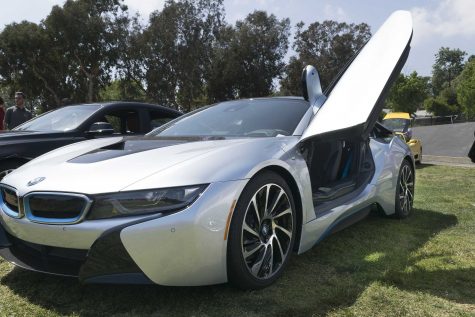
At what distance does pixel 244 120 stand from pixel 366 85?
977mm

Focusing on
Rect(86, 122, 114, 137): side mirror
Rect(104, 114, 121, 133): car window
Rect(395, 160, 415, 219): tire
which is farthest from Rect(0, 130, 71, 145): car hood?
Rect(395, 160, 415, 219): tire

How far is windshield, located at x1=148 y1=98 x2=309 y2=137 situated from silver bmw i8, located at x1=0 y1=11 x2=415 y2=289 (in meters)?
0.02

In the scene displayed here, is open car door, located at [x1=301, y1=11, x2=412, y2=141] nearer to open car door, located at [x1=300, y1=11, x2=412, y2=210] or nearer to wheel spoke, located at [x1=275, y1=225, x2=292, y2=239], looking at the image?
open car door, located at [x1=300, y1=11, x2=412, y2=210]

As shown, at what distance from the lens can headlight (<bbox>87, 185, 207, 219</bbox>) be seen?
227cm

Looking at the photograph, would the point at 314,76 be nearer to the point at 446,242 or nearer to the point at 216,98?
the point at 446,242

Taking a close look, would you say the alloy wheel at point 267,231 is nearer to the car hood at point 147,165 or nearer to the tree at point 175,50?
the car hood at point 147,165

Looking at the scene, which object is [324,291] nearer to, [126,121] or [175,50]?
[126,121]

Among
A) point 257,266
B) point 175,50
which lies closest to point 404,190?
point 257,266

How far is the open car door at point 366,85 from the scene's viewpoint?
9.80 feet

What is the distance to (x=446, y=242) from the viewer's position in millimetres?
3832

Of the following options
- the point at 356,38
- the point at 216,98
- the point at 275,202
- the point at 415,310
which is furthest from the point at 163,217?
the point at 356,38

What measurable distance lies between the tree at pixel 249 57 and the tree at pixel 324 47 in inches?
145

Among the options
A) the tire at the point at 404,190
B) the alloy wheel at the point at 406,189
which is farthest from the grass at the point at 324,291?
the alloy wheel at the point at 406,189

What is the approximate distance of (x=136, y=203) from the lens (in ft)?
7.46
